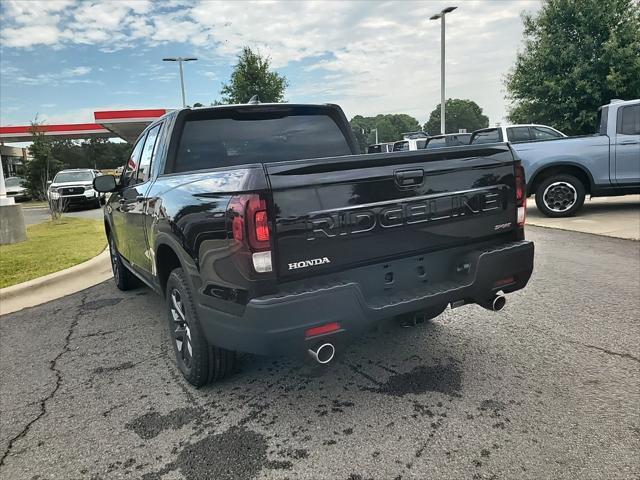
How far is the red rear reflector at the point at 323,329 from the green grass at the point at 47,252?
5.37 metres

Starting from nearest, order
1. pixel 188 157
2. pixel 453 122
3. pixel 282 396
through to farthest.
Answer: pixel 282 396 < pixel 188 157 < pixel 453 122

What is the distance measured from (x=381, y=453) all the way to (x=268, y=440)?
629mm

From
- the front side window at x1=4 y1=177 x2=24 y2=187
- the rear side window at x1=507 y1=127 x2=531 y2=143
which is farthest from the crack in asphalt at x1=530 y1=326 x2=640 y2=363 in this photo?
the front side window at x1=4 y1=177 x2=24 y2=187

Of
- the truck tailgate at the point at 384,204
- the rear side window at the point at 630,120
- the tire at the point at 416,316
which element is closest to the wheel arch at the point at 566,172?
the rear side window at the point at 630,120

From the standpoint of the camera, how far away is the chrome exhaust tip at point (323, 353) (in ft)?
8.53

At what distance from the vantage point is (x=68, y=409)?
126 inches

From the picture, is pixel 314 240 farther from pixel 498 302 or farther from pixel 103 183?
pixel 103 183

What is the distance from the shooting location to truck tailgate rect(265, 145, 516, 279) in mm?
2557

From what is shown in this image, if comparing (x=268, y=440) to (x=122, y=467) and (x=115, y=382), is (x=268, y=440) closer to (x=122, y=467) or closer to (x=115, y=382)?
(x=122, y=467)

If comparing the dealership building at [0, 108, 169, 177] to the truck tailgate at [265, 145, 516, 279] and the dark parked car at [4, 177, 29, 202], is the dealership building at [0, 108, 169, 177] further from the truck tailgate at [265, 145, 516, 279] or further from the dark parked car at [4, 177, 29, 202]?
the truck tailgate at [265, 145, 516, 279]

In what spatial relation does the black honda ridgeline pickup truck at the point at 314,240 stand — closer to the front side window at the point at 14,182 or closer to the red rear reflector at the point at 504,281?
the red rear reflector at the point at 504,281

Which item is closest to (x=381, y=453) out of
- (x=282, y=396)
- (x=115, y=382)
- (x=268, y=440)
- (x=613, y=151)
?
(x=268, y=440)

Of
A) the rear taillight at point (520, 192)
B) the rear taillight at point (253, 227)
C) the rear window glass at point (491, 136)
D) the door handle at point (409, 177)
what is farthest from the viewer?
the rear window glass at point (491, 136)

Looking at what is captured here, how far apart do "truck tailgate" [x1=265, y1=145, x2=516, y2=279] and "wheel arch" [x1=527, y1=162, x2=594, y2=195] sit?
24.2ft
